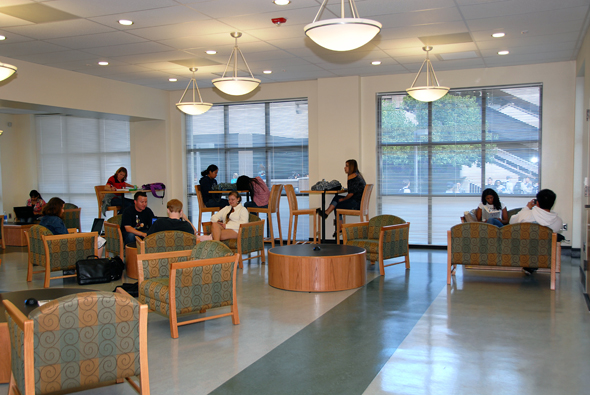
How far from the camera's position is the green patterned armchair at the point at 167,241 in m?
5.67

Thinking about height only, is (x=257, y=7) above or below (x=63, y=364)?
above

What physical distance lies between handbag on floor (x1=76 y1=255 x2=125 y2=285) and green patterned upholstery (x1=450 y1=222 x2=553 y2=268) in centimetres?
A: 441

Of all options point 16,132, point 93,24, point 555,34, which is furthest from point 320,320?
point 16,132

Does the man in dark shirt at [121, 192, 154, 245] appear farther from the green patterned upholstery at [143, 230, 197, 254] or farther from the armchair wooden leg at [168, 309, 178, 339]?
the armchair wooden leg at [168, 309, 178, 339]

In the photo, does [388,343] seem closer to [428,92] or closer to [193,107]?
[428,92]

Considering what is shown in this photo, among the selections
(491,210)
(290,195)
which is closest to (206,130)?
(290,195)

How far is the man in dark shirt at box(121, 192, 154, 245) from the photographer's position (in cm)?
715

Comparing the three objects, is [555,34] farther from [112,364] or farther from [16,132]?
[16,132]

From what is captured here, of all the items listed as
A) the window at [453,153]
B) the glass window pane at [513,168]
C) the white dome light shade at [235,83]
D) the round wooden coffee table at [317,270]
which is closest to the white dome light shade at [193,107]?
the white dome light shade at [235,83]

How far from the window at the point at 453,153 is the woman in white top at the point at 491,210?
132 cm

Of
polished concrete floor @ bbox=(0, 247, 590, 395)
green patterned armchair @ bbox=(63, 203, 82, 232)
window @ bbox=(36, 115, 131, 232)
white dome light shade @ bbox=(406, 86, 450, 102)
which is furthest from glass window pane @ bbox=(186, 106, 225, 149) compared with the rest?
polished concrete floor @ bbox=(0, 247, 590, 395)

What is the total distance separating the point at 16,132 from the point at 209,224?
28.3 feet

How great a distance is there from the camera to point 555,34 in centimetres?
677

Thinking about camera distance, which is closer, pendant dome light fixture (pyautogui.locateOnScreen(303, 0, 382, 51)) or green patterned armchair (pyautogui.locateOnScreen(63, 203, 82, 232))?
pendant dome light fixture (pyautogui.locateOnScreen(303, 0, 382, 51))
